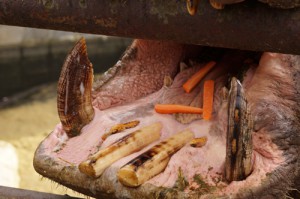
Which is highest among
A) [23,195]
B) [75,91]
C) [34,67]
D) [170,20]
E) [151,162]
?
[170,20]

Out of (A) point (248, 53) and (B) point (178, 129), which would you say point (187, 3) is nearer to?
(B) point (178, 129)

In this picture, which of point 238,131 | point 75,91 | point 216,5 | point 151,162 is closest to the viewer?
point 216,5

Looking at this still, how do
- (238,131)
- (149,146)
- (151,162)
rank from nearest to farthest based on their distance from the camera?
(238,131)
(151,162)
(149,146)

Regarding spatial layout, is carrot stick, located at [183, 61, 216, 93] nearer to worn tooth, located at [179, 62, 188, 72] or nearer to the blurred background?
worn tooth, located at [179, 62, 188, 72]

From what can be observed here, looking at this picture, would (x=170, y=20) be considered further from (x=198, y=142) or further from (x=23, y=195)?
(x=23, y=195)

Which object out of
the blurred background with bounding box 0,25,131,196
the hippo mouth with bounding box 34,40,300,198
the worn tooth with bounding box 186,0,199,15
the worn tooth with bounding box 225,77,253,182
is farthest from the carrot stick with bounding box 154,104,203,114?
the blurred background with bounding box 0,25,131,196

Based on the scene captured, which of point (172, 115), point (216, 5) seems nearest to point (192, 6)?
point (216, 5)
